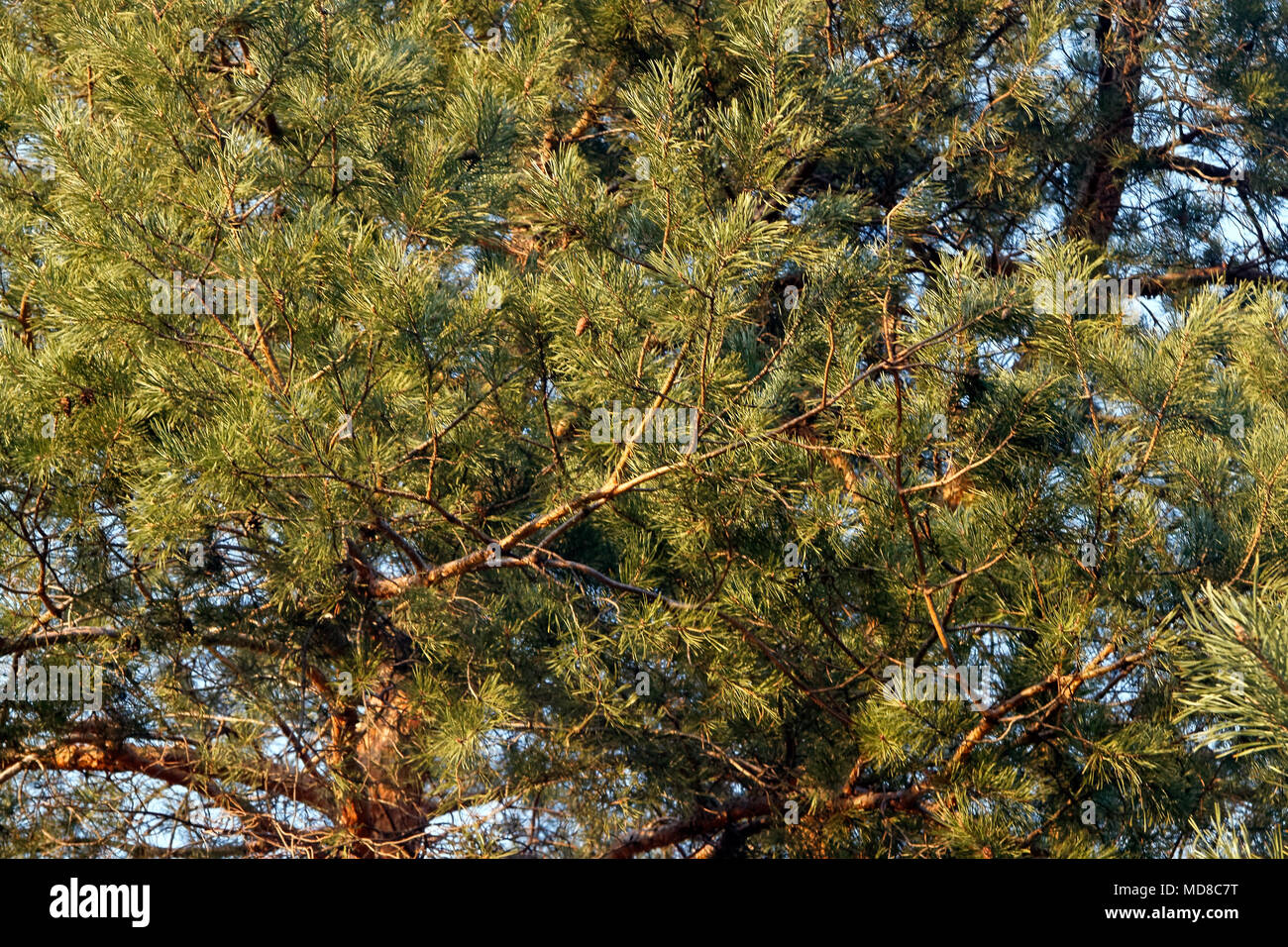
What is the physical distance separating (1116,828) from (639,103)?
1798 millimetres

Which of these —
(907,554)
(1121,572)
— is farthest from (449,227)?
(1121,572)

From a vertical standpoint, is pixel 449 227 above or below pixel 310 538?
above

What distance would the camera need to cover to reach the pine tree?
6.89 ft

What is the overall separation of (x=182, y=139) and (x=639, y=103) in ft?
3.01

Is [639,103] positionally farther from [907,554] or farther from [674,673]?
[674,673]

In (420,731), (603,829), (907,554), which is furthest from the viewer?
(603,829)

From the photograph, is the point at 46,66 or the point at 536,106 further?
the point at 46,66


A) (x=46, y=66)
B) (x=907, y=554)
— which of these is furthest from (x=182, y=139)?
(x=907, y=554)

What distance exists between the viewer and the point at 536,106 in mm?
2922

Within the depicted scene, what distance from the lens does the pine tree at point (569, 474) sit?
6.89 feet

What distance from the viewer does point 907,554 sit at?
2555 millimetres

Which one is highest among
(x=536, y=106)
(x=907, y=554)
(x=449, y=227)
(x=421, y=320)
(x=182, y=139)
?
(x=536, y=106)

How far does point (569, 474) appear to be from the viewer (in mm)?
2592

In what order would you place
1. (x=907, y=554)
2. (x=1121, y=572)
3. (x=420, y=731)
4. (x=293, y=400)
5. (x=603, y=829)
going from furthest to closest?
(x=603, y=829), (x=420, y=731), (x=907, y=554), (x=1121, y=572), (x=293, y=400)
